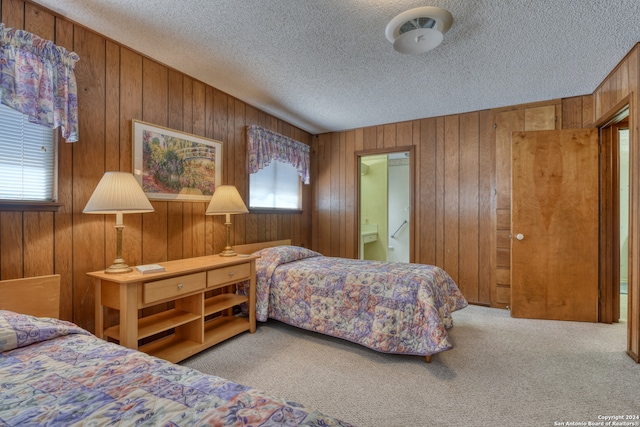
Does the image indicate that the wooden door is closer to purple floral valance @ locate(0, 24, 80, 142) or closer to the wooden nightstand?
the wooden nightstand

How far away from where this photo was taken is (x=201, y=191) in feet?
9.37

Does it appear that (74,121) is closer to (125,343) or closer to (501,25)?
(125,343)

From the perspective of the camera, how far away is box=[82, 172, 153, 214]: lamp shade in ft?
6.02

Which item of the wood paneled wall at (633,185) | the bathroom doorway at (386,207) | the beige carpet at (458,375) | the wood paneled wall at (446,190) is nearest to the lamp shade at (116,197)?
the beige carpet at (458,375)

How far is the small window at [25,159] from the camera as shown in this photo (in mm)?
1710

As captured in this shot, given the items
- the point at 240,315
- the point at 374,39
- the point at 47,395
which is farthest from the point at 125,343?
the point at 374,39

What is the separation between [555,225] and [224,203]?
343 centimetres

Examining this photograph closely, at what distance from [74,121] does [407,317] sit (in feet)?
8.69

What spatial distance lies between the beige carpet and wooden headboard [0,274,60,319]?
95 centimetres

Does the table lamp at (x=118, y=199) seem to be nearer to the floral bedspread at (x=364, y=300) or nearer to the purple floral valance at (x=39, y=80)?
the purple floral valance at (x=39, y=80)

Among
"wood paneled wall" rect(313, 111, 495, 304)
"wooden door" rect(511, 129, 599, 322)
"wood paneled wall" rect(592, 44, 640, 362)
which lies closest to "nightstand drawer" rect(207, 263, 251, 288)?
"wood paneled wall" rect(313, 111, 495, 304)

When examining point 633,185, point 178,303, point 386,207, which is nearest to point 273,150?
point 178,303

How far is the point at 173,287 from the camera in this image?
206 centimetres

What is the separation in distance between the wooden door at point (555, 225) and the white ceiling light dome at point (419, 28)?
1.92 metres
